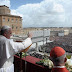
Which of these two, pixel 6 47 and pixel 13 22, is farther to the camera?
pixel 13 22

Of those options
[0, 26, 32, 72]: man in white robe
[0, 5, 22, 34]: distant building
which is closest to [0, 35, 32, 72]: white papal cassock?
[0, 26, 32, 72]: man in white robe

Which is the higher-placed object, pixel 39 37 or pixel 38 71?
pixel 39 37

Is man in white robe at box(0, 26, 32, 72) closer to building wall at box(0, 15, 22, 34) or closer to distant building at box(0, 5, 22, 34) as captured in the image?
building wall at box(0, 15, 22, 34)

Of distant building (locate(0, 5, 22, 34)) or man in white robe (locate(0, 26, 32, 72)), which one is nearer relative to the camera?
man in white robe (locate(0, 26, 32, 72))

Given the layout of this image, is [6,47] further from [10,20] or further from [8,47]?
[10,20]

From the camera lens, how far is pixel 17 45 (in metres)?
1.82

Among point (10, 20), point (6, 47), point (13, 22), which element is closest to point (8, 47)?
point (6, 47)

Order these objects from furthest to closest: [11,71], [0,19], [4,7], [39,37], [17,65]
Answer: [4,7]
[0,19]
[39,37]
[17,65]
[11,71]

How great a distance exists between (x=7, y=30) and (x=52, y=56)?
944 millimetres

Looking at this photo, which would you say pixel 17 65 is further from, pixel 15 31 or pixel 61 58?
pixel 15 31

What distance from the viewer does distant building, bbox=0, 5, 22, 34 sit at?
129 feet

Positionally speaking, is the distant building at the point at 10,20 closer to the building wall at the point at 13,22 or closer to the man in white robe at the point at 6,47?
the building wall at the point at 13,22

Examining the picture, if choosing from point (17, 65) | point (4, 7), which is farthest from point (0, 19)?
point (17, 65)

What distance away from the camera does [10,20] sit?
4194 cm
